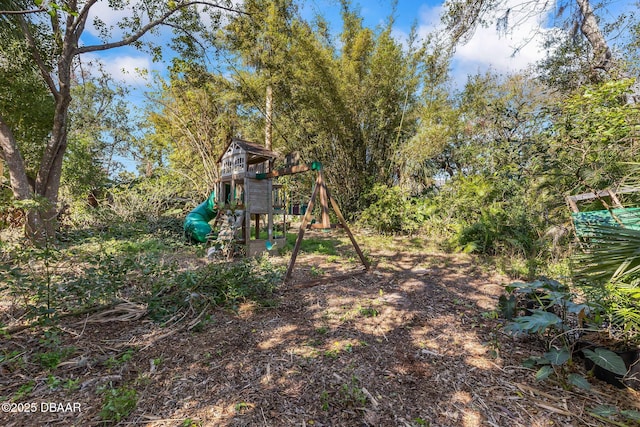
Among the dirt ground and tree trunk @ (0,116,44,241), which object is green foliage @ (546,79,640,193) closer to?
the dirt ground

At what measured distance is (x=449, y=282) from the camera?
119 inches

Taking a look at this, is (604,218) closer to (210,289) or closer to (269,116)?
(210,289)

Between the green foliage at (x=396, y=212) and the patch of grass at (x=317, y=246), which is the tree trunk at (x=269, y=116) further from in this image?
the green foliage at (x=396, y=212)

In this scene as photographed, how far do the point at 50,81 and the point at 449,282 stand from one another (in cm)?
612

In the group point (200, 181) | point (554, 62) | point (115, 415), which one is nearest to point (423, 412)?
point (115, 415)

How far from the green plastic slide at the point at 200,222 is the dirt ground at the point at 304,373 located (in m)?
2.89

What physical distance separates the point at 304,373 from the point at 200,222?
414 centimetres

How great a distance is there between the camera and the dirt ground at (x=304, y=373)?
1216 millimetres

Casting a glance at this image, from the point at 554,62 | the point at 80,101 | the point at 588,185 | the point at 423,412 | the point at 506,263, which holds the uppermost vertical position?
the point at 80,101

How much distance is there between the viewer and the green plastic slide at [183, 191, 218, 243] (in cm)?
482

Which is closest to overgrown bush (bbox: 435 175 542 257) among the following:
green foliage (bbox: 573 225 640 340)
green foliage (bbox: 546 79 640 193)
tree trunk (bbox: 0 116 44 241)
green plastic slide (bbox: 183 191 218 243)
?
green foliage (bbox: 546 79 640 193)

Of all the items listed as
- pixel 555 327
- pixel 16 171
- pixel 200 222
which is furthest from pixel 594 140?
pixel 16 171

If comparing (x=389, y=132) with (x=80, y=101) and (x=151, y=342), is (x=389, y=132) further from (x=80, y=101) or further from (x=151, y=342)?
(x=80, y=101)

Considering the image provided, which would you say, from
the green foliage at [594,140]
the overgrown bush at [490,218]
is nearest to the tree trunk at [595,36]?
the green foliage at [594,140]
